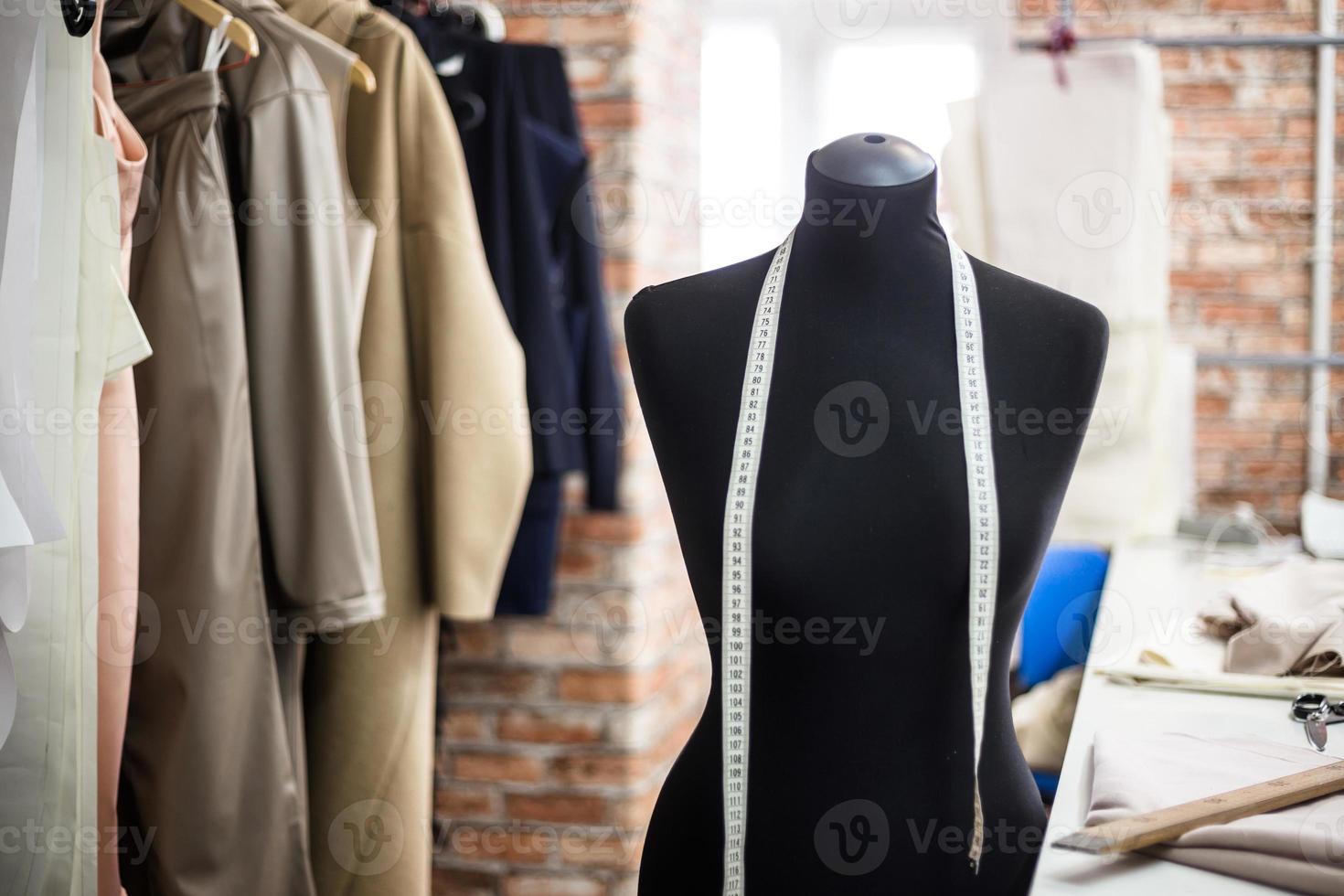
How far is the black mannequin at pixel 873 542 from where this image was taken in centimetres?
94

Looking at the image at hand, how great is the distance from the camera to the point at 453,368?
1561mm

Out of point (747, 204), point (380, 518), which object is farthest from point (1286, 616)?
point (747, 204)

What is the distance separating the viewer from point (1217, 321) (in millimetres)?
2641

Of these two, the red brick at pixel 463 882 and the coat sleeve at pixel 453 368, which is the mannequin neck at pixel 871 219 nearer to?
the coat sleeve at pixel 453 368

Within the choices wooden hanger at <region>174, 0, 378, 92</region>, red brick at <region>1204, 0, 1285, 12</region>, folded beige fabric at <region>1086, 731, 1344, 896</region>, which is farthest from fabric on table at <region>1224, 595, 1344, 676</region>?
red brick at <region>1204, 0, 1285, 12</region>

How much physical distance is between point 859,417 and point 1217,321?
6.49ft

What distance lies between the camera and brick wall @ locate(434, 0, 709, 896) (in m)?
2.20

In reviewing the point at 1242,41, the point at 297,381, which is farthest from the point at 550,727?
the point at 1242,41

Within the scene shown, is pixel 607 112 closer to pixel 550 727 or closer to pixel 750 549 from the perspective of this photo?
pixel 550 727

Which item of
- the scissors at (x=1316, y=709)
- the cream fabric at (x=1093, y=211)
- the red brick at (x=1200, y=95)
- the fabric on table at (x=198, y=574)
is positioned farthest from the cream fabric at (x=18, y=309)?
the red brick at (x=1200, y=95)

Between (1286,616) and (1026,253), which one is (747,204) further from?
(1286,616)

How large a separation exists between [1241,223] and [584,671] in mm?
1681

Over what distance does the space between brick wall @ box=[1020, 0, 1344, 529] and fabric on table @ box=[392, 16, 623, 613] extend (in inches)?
51.2

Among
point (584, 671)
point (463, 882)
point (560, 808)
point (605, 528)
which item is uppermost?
point (605, 528)
